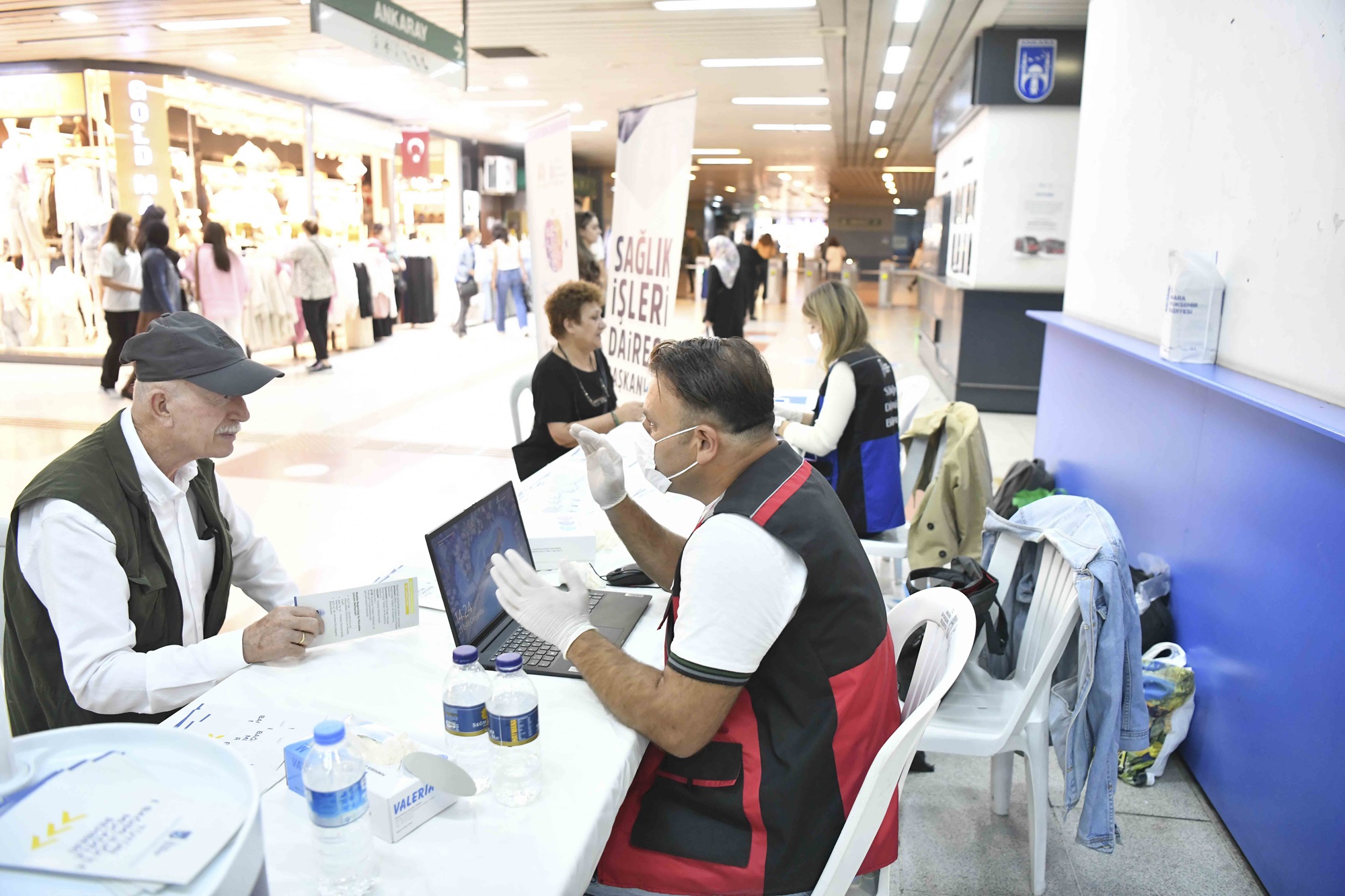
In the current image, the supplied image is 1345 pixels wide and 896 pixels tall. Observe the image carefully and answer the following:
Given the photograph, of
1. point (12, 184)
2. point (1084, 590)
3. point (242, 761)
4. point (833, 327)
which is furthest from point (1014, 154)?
point (12, 184)

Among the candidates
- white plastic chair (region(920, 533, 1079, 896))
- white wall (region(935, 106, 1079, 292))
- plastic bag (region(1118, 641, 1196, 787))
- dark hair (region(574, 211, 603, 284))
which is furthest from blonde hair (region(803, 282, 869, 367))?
white wall (region(935, 106, 1079, 292))

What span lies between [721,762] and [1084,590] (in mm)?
991

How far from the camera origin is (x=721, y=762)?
1.43m

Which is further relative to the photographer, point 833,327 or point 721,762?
point 833,327

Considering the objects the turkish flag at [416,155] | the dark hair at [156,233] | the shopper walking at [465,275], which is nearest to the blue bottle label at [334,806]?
the dark hair at [156,233]

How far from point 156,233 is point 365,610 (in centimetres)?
759

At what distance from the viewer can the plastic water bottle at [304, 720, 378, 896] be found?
1043mm

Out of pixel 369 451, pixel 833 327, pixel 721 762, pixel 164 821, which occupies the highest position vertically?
pixel 833 327

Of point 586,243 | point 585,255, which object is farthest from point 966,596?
point 586,243

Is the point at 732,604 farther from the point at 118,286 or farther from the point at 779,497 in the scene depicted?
the point at 118,286

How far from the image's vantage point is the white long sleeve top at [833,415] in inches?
128

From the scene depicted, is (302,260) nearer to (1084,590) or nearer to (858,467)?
(858,467)

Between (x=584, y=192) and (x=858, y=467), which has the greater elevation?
(x=584, y=192)

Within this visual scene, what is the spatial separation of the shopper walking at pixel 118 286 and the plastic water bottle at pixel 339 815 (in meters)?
8.39
